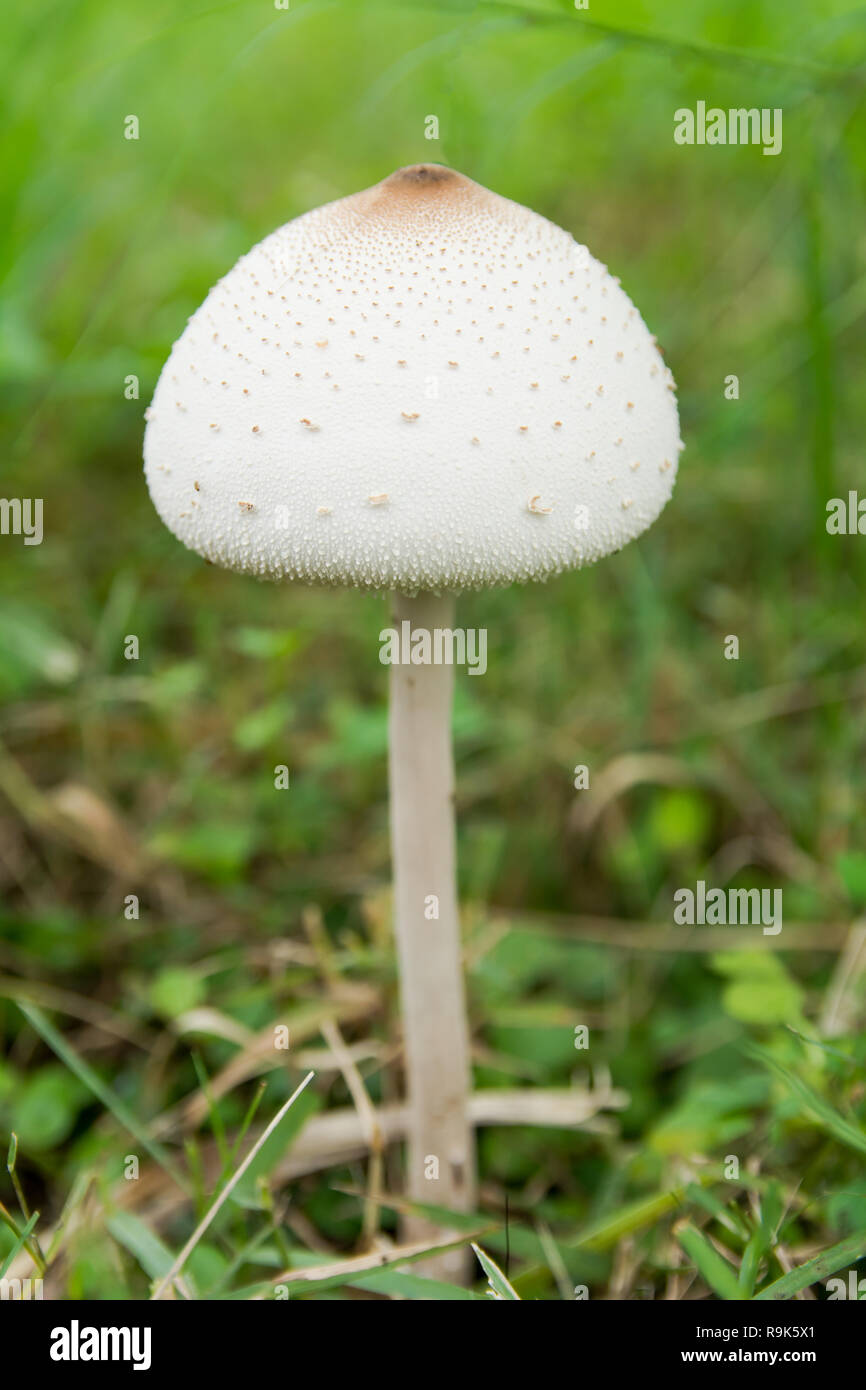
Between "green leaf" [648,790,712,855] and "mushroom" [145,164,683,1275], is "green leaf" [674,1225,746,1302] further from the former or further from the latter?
"green leaf" [648,790,712,855]

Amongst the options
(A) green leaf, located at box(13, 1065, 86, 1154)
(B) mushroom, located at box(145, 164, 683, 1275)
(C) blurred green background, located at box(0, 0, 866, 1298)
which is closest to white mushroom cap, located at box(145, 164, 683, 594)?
(B) mushroom, located at box(145, 164, 683, 1275)

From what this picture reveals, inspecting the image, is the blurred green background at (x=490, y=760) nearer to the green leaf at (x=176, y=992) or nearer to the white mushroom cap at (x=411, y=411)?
the green leaf at (x=176, y=992)

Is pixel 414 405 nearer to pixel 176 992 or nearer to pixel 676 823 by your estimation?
pixel 176 992

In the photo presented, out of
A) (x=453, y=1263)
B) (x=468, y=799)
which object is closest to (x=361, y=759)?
(x=468, y=799)

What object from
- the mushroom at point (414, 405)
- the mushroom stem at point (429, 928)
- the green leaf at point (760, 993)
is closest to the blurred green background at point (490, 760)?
the green leaf at point (760, 993)

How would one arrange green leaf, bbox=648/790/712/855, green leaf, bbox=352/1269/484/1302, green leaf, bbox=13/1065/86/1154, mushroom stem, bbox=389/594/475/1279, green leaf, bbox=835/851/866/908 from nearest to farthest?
1. green leaf, bbox=352/1269/484/1302
2. mushroom stem, bbox=389/594/475/1279
3. green leaf, bbox=835/851/866/908
4. green leaf, bbox=13/1065/86/1154
5. green leaf, bbox=648/790/712/855
